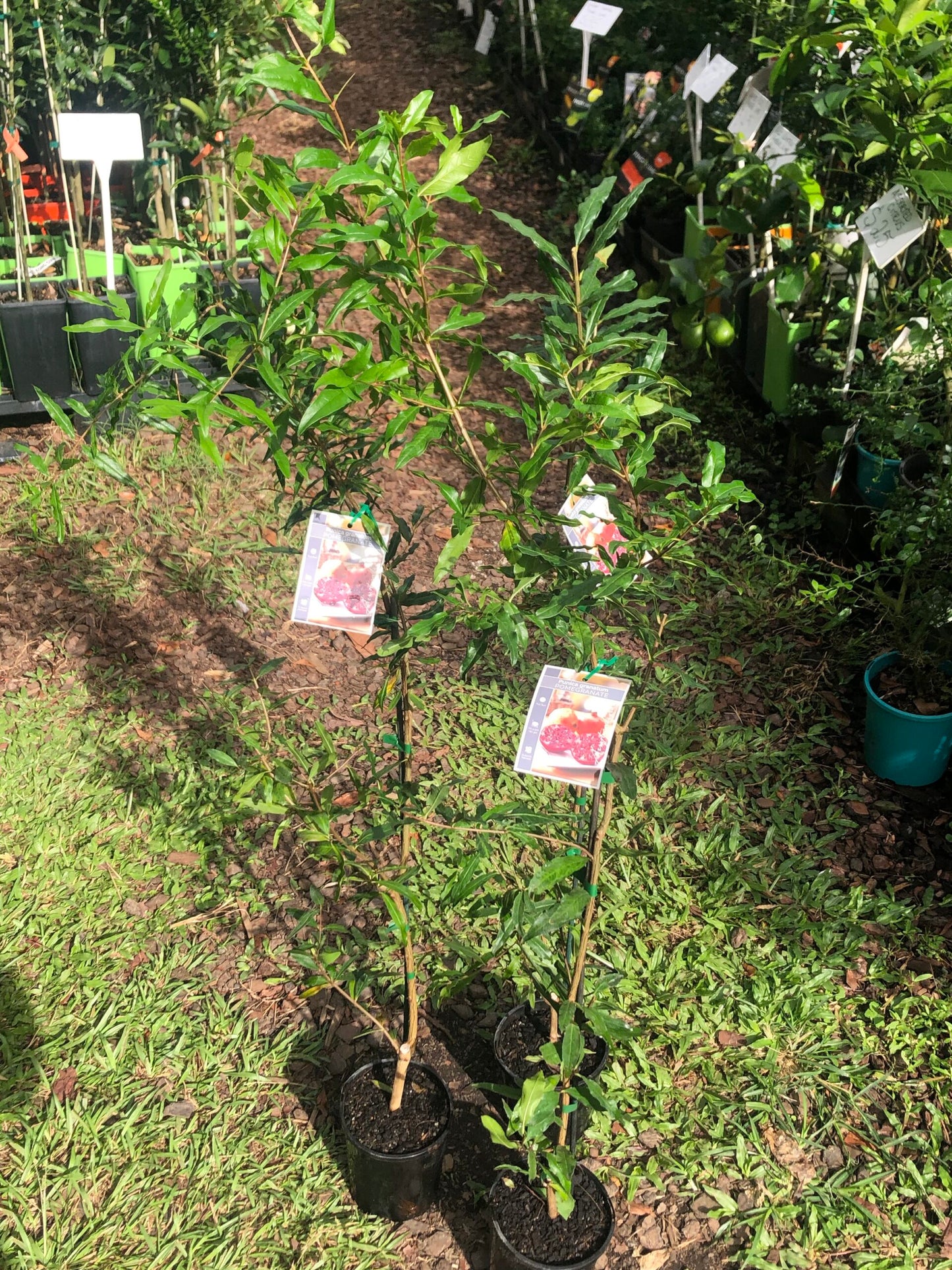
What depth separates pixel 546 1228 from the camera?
80.1 inches

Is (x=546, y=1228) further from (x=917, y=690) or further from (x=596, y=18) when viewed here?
(x=596, y=18)

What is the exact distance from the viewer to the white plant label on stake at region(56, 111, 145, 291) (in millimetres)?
3764

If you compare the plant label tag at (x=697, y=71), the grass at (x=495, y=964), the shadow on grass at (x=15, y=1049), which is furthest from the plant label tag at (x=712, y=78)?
the shadow on grass at (x=15, y=1049)

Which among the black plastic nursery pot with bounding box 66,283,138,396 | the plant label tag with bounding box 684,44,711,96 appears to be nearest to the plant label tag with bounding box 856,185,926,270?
the plant label tag with bounding box 684,44,711,96

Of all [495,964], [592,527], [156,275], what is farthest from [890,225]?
[156,275]

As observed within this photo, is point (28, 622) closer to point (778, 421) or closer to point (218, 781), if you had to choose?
point (218, 781)

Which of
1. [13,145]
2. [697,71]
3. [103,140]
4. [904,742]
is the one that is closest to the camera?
[904,742]

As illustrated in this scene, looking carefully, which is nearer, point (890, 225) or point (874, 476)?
point (890, 225)

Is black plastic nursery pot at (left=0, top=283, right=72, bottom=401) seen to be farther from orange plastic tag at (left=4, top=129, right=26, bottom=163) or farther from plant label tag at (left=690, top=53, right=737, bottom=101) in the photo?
plant label tag at (left=690, top=53, right=737, bottom=101)

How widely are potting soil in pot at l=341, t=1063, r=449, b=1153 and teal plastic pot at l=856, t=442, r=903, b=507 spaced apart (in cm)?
222

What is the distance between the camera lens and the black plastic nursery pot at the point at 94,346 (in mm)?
4152

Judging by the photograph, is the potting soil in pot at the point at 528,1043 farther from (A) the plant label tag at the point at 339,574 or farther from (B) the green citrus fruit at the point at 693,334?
(B) the green citrus fruit at the point at 693,334

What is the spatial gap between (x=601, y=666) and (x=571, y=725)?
10 cm

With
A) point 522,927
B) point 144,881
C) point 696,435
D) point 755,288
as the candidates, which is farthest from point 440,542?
point 522,927
